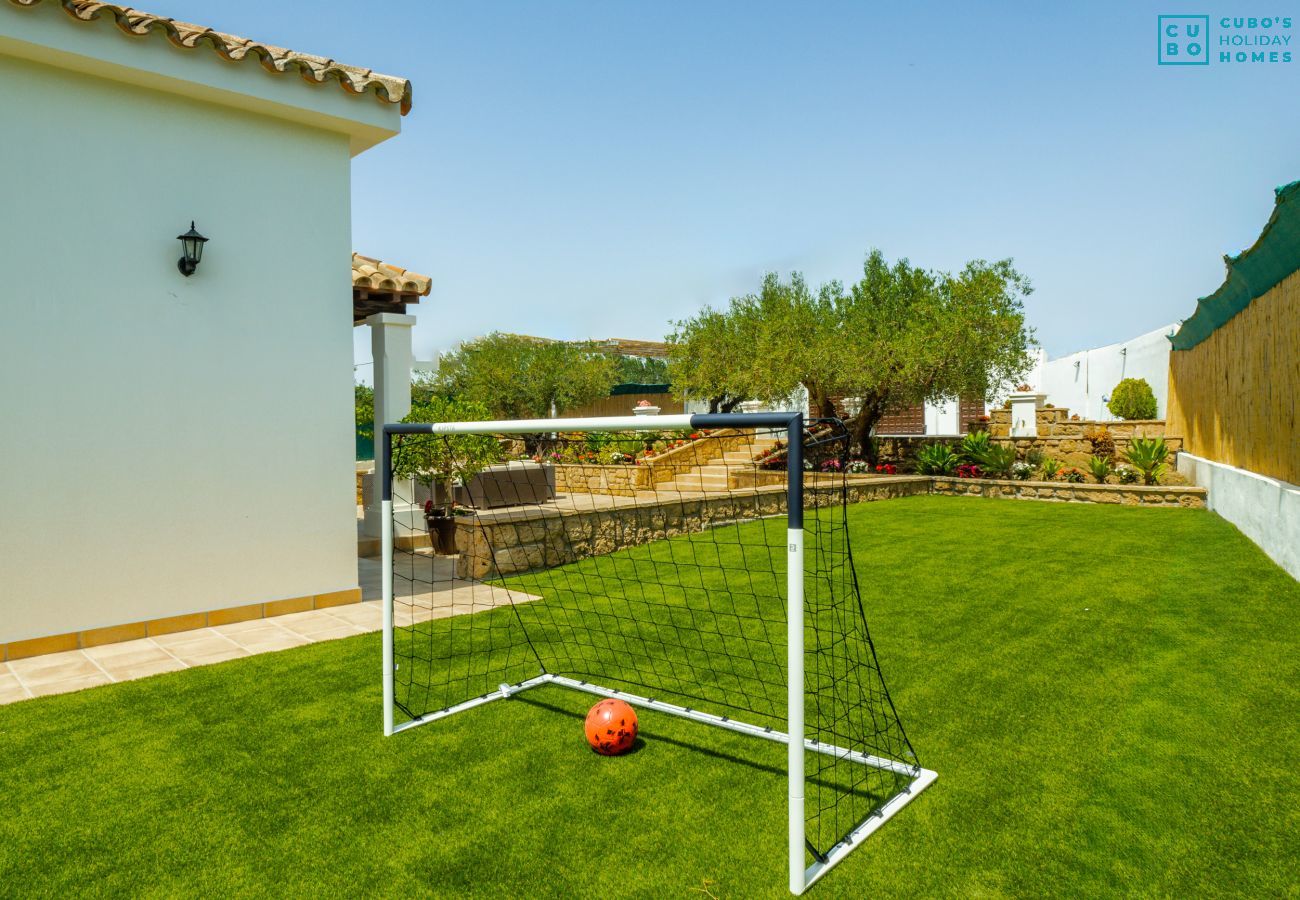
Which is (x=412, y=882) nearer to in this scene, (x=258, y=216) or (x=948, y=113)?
(x=258, y=216)

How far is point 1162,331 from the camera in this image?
19.5 metres

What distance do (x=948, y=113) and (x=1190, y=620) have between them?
823 centimetres

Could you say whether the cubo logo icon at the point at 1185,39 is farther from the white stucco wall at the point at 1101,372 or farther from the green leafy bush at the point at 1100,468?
the white stucco wall at the point at 1101,372

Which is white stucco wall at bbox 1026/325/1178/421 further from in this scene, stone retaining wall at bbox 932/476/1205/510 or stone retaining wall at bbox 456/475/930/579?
stone retaining wall at bbox 456/475/930/579

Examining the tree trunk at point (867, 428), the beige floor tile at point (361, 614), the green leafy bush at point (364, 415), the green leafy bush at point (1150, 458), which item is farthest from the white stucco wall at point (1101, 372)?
the green leafy bush at point (364, 415)

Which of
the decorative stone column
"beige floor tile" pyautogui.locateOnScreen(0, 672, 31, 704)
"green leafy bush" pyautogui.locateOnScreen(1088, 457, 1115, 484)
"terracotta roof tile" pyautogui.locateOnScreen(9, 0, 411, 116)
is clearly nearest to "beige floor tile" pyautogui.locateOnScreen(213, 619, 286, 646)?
"beige floor tile" pyautogui.locateOnScreen(0, 672, 31, 704)

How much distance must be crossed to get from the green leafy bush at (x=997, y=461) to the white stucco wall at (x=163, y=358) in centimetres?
1259

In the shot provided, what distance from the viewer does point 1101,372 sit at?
77.5ft

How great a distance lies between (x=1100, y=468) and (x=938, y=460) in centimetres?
294

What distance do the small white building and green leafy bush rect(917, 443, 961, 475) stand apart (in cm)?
1245

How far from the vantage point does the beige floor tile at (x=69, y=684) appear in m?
4.76

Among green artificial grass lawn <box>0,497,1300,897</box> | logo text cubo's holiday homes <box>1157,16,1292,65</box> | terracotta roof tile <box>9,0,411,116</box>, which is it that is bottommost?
green artificial grass lawn <box>0,497,1300,897</box>

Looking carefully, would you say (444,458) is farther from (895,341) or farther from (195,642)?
(895,341)

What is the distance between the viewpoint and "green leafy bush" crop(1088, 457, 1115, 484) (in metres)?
14.2
